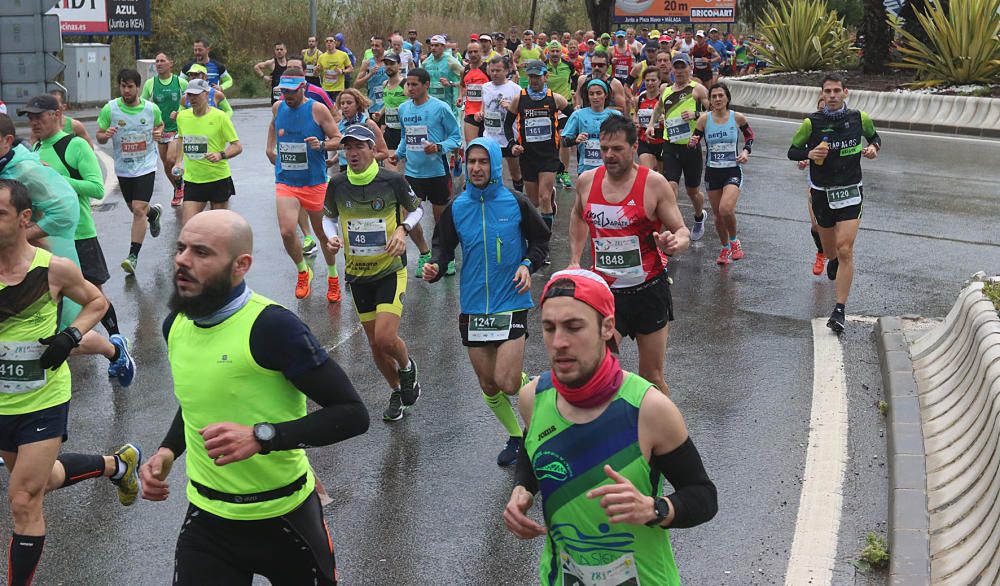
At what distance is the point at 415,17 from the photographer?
53.4m

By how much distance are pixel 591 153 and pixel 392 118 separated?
13.9 feet

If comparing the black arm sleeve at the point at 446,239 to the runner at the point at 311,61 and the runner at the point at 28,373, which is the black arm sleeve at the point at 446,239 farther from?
the runner at the point at 311,61

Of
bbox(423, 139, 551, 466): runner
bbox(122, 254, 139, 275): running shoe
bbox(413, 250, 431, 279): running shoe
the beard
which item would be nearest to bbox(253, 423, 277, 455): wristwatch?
the beard

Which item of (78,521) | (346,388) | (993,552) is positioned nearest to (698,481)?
(346,388)

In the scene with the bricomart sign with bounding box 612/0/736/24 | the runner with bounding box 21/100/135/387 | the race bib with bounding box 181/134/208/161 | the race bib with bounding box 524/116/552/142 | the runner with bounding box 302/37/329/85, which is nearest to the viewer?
the runner with bounding box 21/100/135/387

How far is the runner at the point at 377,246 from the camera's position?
8.07 metres

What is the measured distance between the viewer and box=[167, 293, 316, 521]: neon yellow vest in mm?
4031

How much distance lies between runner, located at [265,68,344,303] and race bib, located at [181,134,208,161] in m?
0.91

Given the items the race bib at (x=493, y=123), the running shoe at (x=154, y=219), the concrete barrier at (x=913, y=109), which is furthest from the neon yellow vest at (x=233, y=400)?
the concrete barrier at (x=913, y=109)

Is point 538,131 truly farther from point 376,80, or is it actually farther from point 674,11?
Answer: point 674,11

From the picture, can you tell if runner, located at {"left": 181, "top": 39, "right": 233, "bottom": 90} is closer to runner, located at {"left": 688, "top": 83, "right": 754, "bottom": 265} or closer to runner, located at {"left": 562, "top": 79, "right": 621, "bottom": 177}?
runner, located at {"left": 562, "top": 79, "right": 621, "bottom": 177}

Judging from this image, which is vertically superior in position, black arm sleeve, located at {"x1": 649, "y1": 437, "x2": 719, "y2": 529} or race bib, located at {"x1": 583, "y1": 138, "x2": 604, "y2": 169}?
black arm sleeve, located at {"x1": 649, "y1": 437, "x2": 719, "y2": 529}

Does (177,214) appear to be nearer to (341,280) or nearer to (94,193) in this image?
(341,280)

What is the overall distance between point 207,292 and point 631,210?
3.76 m
